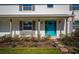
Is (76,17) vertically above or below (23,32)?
above

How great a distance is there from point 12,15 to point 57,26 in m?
3.94

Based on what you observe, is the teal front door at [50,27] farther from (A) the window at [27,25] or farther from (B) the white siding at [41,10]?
(A) the window at [27,25]

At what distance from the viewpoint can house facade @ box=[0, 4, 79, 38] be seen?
1622cm

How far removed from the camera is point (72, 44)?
1141cm

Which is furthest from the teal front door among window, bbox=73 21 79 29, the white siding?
window, bbox=73 21 79 29

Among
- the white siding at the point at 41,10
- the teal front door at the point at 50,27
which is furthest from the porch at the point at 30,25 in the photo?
the white siding at the point at 41,10

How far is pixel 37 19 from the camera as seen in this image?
16.3m

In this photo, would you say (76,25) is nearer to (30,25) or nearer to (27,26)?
(30,25)

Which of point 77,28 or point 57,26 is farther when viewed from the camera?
point 57,26

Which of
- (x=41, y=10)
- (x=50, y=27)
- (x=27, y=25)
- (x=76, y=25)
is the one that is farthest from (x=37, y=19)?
(x=76, y=25)

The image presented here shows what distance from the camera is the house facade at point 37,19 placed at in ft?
53.2
